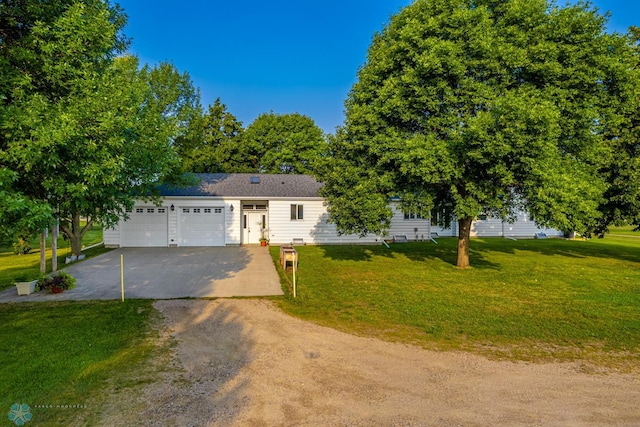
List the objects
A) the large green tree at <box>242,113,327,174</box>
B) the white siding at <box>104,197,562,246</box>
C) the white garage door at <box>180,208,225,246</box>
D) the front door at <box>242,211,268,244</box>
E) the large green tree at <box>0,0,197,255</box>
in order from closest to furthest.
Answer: the large green tree at <box>0,0,197,255</box>
the white siding at <box>104,197,562,246</box>
the white garage door at <box>180,208,225,246</box>
the front door at <box>242,211,268,244</box>
the large green tree at <box>242,113,327,174</box>

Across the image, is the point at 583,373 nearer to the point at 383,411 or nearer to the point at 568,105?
the point at 383,411

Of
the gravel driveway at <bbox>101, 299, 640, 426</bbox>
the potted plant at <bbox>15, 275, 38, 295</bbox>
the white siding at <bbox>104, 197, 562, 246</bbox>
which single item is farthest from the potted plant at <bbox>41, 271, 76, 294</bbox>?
the white siding at <bbox>104, 197, 562, 246</bbox>

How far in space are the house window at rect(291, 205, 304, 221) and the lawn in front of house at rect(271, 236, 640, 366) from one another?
4972mm

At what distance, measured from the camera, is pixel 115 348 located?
6.79 meters

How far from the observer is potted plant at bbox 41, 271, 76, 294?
35.3 feet

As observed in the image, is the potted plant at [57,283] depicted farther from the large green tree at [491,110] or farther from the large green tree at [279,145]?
the large green tree at [279,145]

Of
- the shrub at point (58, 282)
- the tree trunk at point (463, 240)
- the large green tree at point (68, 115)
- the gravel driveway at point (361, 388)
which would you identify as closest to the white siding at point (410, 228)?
the tree trunk at point (463, 240)

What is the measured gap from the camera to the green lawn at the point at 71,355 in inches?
192

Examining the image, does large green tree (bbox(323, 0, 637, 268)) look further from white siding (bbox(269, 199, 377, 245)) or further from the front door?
the front door

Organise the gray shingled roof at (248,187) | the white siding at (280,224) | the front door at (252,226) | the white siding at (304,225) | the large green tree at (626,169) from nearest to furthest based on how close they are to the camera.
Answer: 1. the large green tree at (626,169)
2. the white siding at (280,224)
3. the gray shingled roof at (248,187)
4. the white siding at (304,225)
5. the front door at (252,226)

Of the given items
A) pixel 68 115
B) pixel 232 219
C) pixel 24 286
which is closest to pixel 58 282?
pixel 24 286

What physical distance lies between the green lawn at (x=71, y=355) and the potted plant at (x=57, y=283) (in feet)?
3.47

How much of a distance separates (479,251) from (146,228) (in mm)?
20525

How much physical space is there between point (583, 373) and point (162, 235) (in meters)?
21.5
